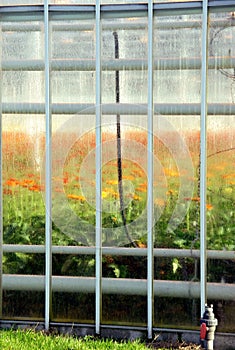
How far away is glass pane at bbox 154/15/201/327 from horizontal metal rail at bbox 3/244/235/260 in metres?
0.03

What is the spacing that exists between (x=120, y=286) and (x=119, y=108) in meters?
1.15

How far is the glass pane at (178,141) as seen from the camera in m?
4.73

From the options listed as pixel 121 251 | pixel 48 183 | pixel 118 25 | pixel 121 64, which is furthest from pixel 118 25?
pixel 121 251

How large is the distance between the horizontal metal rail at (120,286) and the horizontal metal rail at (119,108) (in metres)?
1.08

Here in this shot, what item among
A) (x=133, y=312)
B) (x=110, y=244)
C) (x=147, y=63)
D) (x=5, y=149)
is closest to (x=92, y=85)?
(x=147, y=63)

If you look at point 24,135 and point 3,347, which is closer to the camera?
point 3,347

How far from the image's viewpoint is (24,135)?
194 inches

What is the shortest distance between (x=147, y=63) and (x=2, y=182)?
48.6 inches

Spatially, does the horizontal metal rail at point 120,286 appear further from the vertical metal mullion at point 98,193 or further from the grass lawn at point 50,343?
the grass lawn at point 50,343

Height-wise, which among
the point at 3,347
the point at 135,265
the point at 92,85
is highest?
the point at 92,85

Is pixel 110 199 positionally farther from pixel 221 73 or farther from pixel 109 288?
pixel 221 73

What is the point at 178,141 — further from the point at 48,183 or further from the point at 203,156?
the point at 48,183

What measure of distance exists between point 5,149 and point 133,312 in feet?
4.47

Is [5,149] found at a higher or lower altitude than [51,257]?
higher
